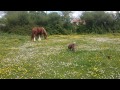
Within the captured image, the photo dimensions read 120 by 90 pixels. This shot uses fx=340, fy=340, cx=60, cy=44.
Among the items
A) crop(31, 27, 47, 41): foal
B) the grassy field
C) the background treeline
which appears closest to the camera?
the grassy field

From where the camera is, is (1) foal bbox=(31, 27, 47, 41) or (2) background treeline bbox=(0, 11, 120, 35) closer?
(2) background treeline bbox=(0, 11, 120, 35)

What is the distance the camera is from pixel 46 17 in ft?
38.2

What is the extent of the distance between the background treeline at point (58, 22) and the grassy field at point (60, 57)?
0.24 m

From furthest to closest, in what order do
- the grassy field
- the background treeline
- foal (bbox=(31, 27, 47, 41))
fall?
1. foal (bbox=(31, 27, 47, 41))
2. the background treeline
3. the grassy field

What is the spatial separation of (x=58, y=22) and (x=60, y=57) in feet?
4.09

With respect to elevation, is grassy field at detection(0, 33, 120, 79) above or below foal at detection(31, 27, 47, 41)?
below

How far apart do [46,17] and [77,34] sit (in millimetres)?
1392

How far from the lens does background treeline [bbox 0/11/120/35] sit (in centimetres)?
1148

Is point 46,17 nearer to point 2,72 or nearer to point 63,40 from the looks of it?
point 63,40

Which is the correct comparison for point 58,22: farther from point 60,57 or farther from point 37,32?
point 60,57

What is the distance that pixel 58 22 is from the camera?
39.7 feet

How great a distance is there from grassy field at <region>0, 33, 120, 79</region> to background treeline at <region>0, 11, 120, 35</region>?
0.24 m

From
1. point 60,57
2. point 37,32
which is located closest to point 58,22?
point 37,32
